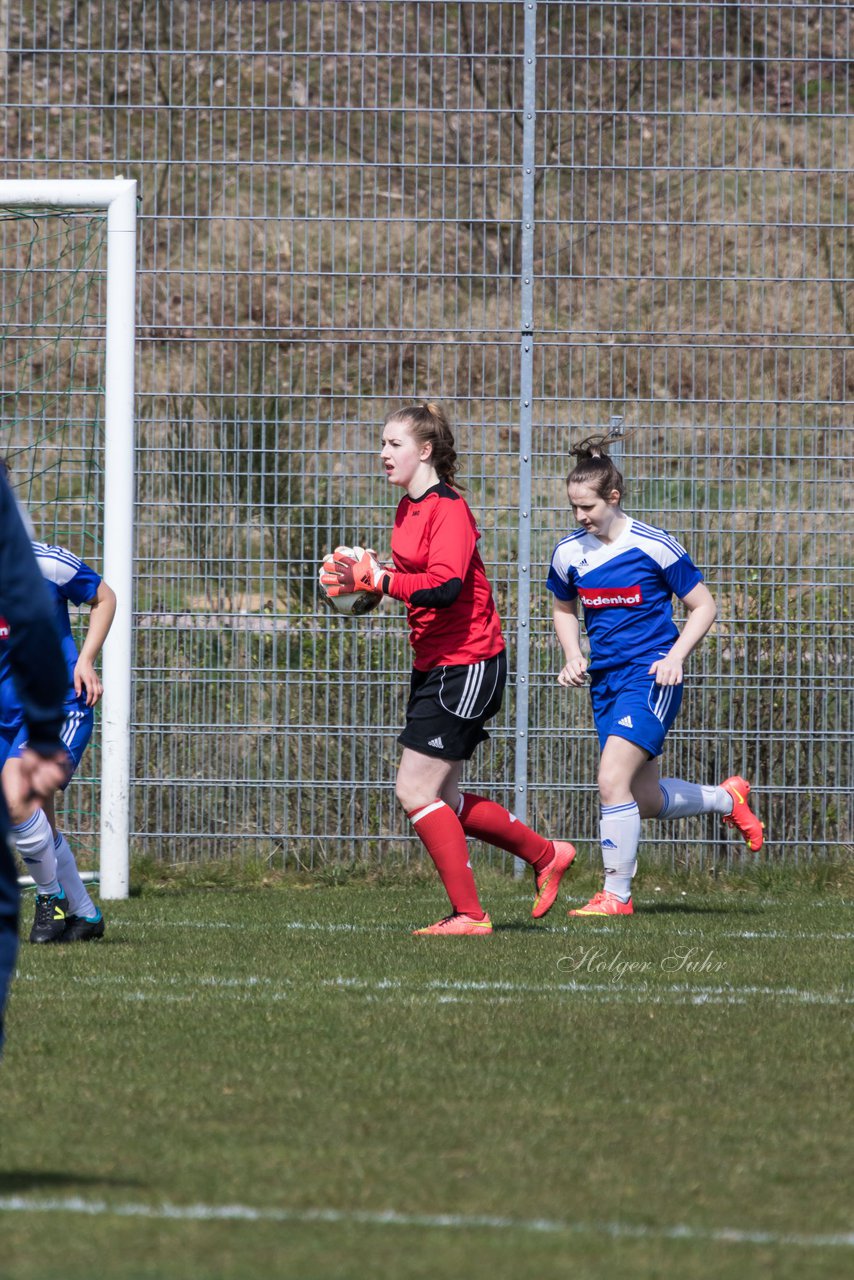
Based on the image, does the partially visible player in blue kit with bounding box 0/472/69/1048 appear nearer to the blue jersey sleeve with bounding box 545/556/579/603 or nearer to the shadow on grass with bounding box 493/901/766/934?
the shadow on grass with bounding box 493/901/766/934

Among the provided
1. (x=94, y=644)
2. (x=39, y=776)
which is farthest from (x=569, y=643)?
(x=39, y=776)

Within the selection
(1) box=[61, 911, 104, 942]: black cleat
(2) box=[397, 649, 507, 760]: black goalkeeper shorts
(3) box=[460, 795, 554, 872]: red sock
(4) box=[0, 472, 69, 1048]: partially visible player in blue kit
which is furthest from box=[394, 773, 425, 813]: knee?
(4) box=[0, 472, 69, 1048]: partially visible player in blue kit

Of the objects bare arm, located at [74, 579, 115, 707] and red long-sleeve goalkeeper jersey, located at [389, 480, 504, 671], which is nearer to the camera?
red long-sleeve goalkeeper jersey, located at [389, 480, 504, 671]

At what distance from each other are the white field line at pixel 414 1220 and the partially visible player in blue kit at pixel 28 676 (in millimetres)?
370

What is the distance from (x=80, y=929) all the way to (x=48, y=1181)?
11.1 ft

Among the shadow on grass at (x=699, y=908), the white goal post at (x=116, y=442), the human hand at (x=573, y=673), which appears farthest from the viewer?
the white goal post at (x=116, y=442)

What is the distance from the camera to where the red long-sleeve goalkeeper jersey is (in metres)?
6.45

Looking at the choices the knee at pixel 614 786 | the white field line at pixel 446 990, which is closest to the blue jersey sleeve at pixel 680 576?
the knee at pixel 614 786

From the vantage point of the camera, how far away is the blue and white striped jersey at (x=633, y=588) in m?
7.54

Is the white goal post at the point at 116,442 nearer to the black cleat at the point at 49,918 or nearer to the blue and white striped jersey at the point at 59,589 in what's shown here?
the blue and white striped jersey at the point at 59,589

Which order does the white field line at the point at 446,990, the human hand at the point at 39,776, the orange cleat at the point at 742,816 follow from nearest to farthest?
the human hand at the point at 39,776, the white field line at the point at 446,990, the orange cleat at the point at 742,816

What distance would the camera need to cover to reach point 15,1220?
3084 millimetres

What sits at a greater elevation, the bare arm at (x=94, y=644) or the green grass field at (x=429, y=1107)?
the bare arm at (x=94, y=644)

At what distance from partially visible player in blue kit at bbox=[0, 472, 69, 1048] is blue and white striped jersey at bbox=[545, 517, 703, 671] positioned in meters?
4.55
